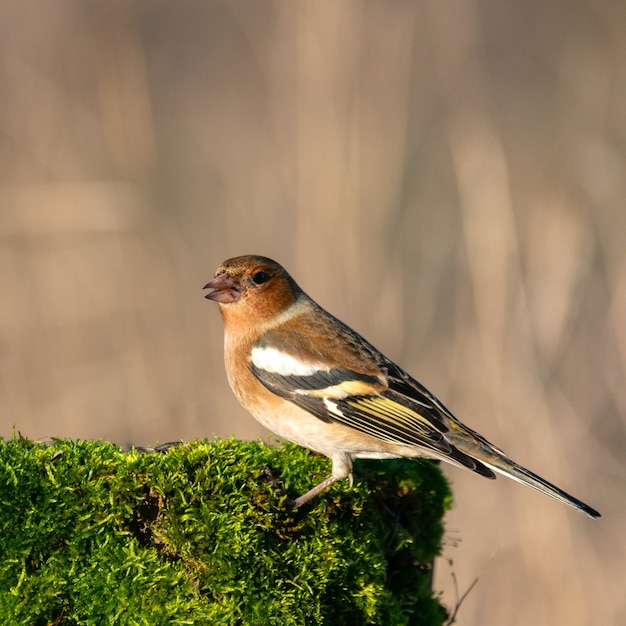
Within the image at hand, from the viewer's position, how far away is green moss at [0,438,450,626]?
8.98 ft

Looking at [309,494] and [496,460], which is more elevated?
[309,494]

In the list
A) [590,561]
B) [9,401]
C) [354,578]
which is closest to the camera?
[354,578]

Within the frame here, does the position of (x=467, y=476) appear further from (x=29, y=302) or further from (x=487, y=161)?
(x=29, y=302)

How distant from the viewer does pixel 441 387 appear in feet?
20.4

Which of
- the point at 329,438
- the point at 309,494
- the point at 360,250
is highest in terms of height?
the point at 360,250

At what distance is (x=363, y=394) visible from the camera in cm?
414

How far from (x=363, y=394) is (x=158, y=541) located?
60.4 inches

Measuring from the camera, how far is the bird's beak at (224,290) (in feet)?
15.0

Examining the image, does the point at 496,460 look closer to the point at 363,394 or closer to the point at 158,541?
the point at 363,394

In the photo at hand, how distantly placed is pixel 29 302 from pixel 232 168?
178cm

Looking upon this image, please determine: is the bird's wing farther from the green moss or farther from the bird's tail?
the green moss

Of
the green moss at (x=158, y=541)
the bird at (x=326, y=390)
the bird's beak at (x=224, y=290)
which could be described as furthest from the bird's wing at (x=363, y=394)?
the green moss at (x=158, y=541)

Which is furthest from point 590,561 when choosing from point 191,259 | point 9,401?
point 9,401

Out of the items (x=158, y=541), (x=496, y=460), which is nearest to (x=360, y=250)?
(x=496, y=460)
